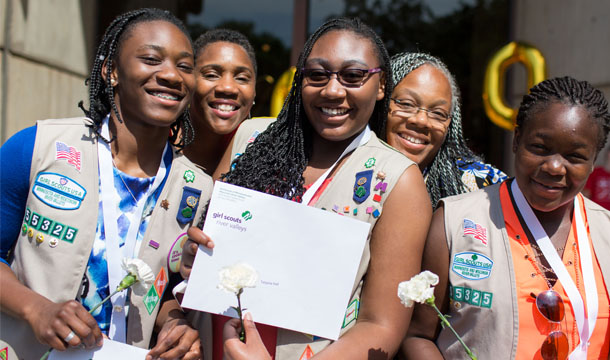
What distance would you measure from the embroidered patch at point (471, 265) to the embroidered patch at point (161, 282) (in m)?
1.17

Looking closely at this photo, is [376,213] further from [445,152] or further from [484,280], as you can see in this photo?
[445,152]

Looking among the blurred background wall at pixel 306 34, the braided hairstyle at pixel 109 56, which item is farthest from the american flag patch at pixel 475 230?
the blurred background wall at pixel 306 34

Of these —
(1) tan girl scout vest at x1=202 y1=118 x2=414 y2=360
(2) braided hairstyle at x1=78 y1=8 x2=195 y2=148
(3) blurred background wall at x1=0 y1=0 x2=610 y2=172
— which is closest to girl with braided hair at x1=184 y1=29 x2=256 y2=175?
(2) braided hairstyle at x1=78 y1=8 x2=195 y2=148

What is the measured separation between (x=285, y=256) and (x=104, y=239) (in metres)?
0.75

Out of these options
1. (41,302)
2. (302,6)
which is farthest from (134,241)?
(302,6)

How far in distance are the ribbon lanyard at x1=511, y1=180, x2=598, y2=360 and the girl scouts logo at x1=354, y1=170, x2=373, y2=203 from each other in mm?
599

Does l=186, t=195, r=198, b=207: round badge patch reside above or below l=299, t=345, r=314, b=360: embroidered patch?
above

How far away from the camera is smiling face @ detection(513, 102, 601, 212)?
84.0 inches

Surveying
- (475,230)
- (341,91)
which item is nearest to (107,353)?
(341,91)

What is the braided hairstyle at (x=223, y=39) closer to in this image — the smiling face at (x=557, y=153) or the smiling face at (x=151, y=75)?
the smiling face at (x=151, y=75)

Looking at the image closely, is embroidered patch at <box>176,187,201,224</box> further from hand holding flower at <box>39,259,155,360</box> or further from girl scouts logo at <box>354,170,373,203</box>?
girl scouts logo at <box>354,170,373,203</box>

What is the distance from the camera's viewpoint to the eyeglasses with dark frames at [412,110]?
3074mm

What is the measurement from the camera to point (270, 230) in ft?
7.05

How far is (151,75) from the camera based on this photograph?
245 centimetres
